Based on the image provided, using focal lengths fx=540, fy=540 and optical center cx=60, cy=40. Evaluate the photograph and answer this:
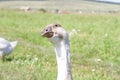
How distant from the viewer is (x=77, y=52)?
528 inches

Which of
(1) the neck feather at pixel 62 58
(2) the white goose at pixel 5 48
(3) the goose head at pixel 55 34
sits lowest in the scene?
(2) the white goose at pixel 5 48

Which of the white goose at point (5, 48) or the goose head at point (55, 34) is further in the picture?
the white goose at point (5, 48)

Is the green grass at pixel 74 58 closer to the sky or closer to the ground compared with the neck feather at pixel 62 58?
closer to the ground

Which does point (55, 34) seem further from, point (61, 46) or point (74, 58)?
point (74, 58)

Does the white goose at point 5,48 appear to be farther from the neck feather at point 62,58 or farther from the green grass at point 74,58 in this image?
the neck feather at point 62,58

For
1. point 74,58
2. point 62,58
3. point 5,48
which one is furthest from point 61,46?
point 74,58

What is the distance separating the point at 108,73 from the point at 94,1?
3740 centimetres

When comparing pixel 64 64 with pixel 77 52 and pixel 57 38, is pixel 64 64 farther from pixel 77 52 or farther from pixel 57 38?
pixel 77 52

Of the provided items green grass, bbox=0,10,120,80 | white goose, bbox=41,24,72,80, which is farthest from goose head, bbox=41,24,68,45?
green grass, bbox=0,10,120,80

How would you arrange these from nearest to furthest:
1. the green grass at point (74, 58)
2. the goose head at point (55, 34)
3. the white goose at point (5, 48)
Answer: the goose head at point (55, 34) → the green grass at point (74, 58) → the white goose at point (5, 48)

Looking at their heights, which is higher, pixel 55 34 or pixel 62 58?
pixel 55 34

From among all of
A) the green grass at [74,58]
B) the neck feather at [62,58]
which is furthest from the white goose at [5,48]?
the neck feather at [62,58]

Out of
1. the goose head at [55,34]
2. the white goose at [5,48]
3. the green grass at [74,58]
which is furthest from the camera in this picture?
the white goose at [5,48]

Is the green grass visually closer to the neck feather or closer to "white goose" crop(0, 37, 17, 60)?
"white goose" crop(0, 37, 17, 60)
